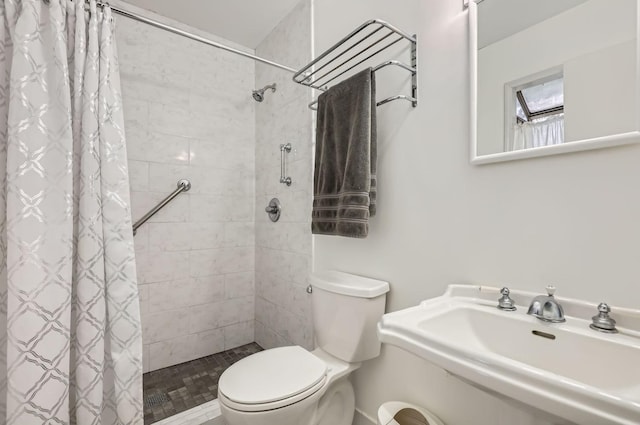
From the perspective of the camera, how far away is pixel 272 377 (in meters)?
1.09

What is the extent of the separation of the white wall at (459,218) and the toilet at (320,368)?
0.36 feet

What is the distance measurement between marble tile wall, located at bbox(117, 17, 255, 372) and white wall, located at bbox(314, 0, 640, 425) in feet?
3.47

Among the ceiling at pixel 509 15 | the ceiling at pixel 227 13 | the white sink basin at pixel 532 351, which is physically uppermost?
the ceiling at pixel 227 13

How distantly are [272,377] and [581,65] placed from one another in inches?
54.9

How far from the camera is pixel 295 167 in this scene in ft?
6.18

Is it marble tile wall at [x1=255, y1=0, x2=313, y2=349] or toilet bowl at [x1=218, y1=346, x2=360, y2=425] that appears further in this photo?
marble tile wall at [x1=255, y1=0, x2=313, y2=349]

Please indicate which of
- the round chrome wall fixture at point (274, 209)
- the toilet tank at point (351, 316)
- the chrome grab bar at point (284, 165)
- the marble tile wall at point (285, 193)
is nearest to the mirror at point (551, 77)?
the toilet tank at point (351, 316)

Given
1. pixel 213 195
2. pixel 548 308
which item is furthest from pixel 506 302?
pixel 213 195

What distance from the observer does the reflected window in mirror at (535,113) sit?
32.7 inches

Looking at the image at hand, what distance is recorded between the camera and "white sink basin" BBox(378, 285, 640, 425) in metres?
0.46

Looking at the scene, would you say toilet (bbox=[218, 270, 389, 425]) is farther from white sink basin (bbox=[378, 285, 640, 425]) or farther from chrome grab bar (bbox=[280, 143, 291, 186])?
chrome grab bar (bbox=[280, 143, 291, 186])

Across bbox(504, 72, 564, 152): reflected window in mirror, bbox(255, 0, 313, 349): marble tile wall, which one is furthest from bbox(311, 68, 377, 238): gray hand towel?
bbox(504, 72, 564, 152): reflected window in mirror

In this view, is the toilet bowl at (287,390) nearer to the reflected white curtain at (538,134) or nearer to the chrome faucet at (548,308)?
the chrome faucet at (548,308)

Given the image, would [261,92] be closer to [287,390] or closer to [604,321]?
[287,390]
